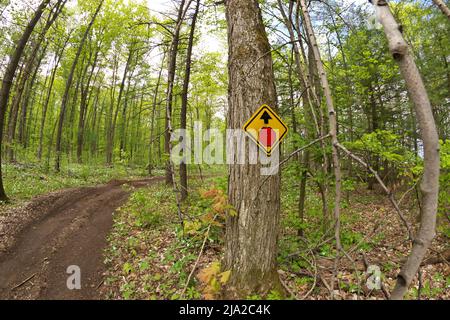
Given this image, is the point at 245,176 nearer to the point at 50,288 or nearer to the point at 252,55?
the point at 252,55

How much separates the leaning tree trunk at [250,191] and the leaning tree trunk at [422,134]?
1.67m

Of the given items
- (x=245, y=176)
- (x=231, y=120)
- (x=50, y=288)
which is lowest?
(x=50, y=288)

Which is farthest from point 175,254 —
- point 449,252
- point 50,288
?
point 449,252

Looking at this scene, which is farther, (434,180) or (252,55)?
(252,55)

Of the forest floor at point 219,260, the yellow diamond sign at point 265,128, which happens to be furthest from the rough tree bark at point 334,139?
the yellow diamond sign at point 265,128

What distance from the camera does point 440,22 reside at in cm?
955

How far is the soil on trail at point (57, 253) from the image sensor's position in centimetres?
417

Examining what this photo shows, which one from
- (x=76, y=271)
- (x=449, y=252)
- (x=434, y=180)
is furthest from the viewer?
(x=76, y=271)

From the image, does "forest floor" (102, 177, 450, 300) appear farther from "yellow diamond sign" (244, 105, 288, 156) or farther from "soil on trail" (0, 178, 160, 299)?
"yellow diamond sign" (244, 105, 288, 156)

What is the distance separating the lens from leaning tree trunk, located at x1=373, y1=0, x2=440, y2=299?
109 cm

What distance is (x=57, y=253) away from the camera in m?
5.24

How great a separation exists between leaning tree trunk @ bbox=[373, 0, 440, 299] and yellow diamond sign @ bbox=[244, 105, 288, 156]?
1.55 metres

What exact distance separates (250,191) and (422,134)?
1.88 metres

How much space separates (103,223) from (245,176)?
19.1 feet
